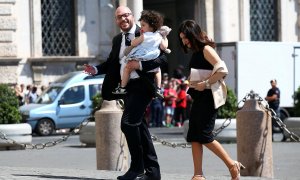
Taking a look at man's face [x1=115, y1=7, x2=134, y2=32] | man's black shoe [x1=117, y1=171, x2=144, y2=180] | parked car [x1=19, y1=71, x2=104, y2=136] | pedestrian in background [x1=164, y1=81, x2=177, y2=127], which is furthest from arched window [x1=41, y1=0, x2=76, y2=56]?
man's black shoe [x1=117, y1=171, x2=144, y2=180]

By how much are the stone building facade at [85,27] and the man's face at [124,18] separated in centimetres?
2286

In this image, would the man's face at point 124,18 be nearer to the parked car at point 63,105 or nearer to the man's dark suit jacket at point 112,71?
the man's dark suit jacket at point 112,71

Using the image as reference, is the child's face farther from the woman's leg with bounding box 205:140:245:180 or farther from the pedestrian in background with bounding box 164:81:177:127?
the pedestrian in background with bounding box 164:81:177:127

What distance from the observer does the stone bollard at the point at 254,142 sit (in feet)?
46.0

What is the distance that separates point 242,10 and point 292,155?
20.8m

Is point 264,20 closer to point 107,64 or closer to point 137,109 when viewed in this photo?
point 107,64

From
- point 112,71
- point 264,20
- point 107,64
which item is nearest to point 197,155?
point 112,71

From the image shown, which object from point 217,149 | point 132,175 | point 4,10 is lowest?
point 132,175

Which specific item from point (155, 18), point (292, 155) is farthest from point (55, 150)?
point (155, 18)

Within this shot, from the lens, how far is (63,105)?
105 feet

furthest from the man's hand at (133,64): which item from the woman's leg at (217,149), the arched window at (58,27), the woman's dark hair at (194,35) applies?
the arched window at (58,27)

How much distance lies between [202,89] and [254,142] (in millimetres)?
2260

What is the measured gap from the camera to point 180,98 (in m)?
35.4

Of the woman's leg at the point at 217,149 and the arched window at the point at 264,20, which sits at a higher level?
the arched window at the point at 264,20
